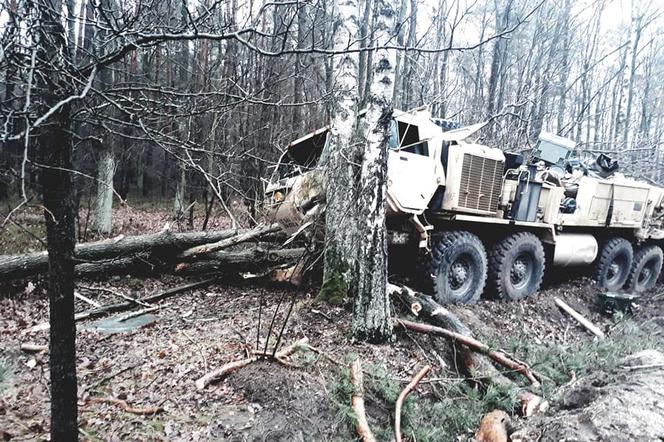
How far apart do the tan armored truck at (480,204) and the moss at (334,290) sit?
787mm

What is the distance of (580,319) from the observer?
24.3 feet

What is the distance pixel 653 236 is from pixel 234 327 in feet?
32.3

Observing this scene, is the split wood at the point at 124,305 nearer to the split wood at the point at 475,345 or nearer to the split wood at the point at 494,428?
the split wood at the point at 475,345

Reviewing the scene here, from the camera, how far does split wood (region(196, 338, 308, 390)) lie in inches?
154

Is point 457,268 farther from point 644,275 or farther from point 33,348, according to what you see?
point 644,275

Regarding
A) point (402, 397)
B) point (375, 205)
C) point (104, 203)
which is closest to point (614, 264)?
point (375, 205)

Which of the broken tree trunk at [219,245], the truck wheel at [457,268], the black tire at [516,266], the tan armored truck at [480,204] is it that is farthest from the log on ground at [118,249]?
the black tire at [516,266]

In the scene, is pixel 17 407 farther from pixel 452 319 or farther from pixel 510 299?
pixel 510 299

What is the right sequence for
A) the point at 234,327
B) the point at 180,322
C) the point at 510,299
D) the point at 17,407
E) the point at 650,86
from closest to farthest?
the point at 17,407 → the point at 234,327 → the point at 180,322 → the point at 510,299 → the point at 650,86

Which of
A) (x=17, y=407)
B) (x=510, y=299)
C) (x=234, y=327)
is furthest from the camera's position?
(x=510, y=299)

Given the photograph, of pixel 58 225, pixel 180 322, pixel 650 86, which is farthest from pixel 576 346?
pixel 650 86

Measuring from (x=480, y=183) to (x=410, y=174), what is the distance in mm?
1340

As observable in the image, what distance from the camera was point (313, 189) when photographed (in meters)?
6.12

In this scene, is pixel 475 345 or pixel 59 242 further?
pixel 475 345
